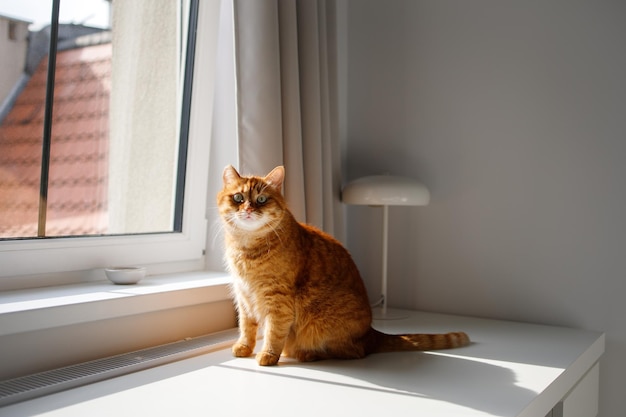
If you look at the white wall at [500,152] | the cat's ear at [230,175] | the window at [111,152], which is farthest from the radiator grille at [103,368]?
the white wall at [500,152]

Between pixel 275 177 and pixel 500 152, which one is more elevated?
pixel 500 152

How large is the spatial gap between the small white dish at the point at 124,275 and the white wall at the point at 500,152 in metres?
0.95

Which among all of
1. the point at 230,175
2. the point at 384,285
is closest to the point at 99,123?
the point at 230,175

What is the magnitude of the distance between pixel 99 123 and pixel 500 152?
4.18ft

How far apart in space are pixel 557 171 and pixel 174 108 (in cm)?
123

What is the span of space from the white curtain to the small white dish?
0.40m

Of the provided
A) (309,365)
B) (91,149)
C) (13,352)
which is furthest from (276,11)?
(13,352)

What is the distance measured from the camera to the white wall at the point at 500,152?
182 centimetres

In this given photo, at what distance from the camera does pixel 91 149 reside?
1742mm

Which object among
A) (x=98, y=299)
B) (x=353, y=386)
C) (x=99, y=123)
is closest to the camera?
(x=353, y=386)

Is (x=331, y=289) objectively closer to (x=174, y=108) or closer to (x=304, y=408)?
(x=304, y=408)

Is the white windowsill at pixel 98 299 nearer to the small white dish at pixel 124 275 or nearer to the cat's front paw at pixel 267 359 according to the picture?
the small white dish at pixel 124 275

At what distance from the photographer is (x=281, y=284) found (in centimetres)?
139

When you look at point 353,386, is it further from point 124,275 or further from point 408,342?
point 124,275
